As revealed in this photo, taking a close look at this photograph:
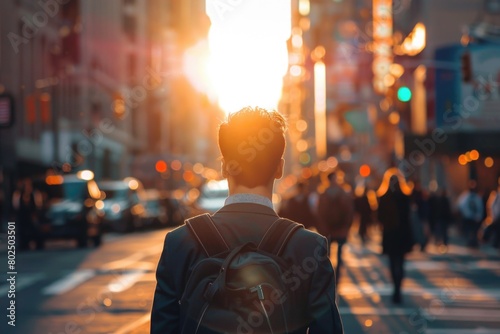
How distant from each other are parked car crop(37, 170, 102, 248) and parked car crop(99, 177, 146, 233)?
8795 millimetres

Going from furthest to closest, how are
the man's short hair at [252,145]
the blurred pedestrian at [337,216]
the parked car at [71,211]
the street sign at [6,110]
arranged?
the parked car at [71,211] < the street sign at [6,110] < the blurred pedestrian at [337,216] < the man's short hair at [252,145]

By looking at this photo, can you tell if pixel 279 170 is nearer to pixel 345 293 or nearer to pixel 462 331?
pixel 462 331

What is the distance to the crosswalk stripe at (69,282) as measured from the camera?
55.2ft

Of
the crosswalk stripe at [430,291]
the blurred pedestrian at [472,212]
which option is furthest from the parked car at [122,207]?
the crosswalk stripe at [430,291]

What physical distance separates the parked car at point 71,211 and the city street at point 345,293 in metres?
2.26

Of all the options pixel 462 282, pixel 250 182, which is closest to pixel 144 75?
pixel 462 282

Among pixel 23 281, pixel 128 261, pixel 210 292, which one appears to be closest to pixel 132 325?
pixel 23 281

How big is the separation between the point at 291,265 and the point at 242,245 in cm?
18

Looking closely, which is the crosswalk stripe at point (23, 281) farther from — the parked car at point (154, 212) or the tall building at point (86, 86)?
the parked car at point (154, 212)

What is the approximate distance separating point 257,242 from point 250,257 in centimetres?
18

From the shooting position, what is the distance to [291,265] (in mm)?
3758

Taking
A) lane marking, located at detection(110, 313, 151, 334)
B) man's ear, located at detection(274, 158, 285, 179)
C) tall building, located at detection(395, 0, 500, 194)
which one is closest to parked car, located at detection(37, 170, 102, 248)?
lane marking, located at detection(110, 313, 151, 334)

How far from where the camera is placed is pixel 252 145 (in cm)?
388

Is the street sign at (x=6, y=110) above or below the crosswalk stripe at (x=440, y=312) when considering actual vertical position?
above
